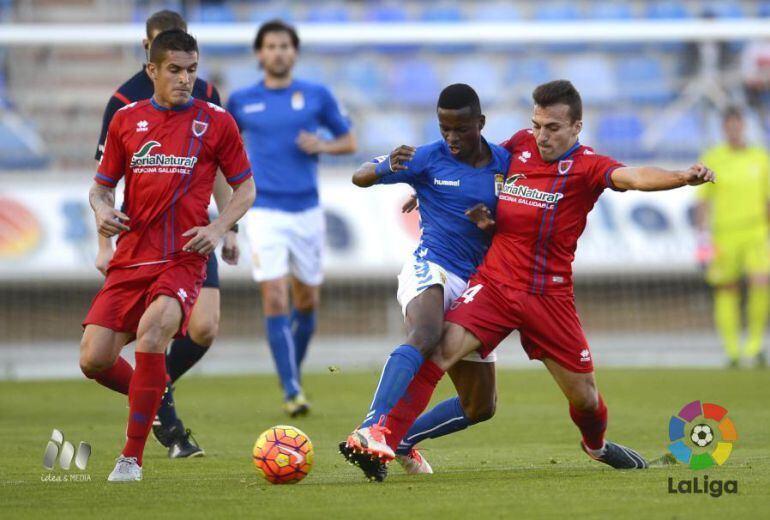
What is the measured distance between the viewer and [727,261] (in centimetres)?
1551

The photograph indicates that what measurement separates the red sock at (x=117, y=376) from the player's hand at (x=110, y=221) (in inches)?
29.6

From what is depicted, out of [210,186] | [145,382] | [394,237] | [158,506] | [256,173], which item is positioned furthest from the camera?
[394,237]

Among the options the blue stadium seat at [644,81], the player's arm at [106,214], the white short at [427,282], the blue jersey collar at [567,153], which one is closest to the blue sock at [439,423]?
the white short at [427,282]

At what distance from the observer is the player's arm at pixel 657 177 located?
597cm

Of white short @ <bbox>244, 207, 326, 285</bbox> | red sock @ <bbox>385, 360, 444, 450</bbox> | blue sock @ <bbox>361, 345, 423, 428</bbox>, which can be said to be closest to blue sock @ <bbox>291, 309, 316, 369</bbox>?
white short @ <bbox>244, 207, 326, 285</bbox>

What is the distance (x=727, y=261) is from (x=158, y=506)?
11.2 m

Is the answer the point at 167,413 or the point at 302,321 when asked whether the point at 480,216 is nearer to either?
the point at 167,413

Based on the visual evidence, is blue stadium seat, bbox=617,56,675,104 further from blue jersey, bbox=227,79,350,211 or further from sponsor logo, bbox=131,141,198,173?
sponsor logo, bbox=131,141,198,173

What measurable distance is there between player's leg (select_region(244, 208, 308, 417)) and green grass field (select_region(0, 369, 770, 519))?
31cm

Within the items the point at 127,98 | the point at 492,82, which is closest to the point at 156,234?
the point at 127,98

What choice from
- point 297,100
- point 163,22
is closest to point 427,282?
point 163,22

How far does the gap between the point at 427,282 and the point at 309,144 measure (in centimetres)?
434

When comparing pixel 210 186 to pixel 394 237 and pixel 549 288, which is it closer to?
pixel 549 288

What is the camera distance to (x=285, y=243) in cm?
1071
